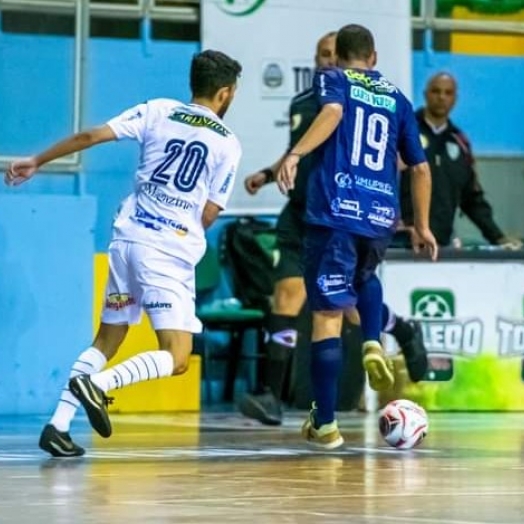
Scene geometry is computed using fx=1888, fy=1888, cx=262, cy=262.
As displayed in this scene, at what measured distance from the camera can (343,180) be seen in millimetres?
9578

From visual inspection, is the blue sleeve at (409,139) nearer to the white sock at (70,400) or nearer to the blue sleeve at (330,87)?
the blue sleeve at (330,87)

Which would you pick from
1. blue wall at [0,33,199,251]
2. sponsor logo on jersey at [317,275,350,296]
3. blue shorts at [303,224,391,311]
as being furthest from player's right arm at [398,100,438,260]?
blue wall at [0,33,199,251]

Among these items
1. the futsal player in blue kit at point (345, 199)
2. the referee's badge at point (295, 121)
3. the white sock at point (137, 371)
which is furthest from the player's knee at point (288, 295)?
the white sock at point (137, 371)

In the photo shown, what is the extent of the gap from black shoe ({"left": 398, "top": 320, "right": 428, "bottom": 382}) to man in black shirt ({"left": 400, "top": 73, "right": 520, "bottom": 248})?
6.55ft

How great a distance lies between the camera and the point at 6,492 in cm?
712

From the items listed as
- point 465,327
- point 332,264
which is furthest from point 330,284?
point 465,327

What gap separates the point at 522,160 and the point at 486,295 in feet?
6.70

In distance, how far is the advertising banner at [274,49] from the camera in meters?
13.8

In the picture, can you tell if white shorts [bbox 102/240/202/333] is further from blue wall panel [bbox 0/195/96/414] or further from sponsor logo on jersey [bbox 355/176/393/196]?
blue wall panel [bbox 0/195/96/414]

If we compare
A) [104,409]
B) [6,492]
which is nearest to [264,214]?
[104,409]

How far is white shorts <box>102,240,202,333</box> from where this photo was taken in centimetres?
898

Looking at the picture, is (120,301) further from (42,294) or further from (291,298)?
(42,294)

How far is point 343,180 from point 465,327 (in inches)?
159

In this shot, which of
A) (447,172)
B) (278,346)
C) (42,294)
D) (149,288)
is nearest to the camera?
(149,288)
